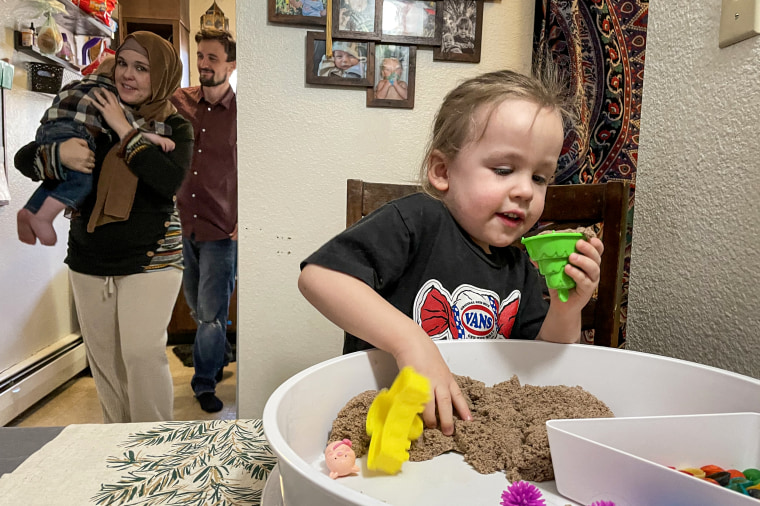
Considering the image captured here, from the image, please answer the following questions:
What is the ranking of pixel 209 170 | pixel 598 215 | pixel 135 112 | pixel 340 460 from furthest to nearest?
pixel 209 170
pixel 135 112
pixel 598 215
pixel 340 460

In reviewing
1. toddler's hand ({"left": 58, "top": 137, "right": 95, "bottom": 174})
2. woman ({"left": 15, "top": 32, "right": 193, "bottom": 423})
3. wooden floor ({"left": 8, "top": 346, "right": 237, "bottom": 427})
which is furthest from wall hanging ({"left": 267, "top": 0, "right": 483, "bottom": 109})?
wooden floor ({"left": 8, "top": 346, "right": 237, "bottom": 427})

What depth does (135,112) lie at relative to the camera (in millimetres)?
1294

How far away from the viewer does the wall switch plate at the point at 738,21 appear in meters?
0.50

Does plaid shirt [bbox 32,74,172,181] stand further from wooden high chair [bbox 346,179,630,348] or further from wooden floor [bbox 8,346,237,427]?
wooden high chair [bbox 346,179,630,348]

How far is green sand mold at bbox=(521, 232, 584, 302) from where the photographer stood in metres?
0.52

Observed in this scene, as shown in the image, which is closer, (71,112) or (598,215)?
(598,215)

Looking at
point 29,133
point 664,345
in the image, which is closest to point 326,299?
point 664,345

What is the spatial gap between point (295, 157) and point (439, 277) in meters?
0.92

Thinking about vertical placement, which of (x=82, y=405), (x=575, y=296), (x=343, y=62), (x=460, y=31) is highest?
(x=460, y=31)

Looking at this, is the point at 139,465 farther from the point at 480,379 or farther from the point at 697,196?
the point at 697,196

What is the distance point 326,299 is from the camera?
0.54m

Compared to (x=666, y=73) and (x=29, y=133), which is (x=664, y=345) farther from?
(x=29, y=133)

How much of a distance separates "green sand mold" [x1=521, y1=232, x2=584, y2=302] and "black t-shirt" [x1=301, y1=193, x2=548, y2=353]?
0.14 m

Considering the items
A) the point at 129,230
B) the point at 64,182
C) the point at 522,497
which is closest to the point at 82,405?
the point at 129,230
